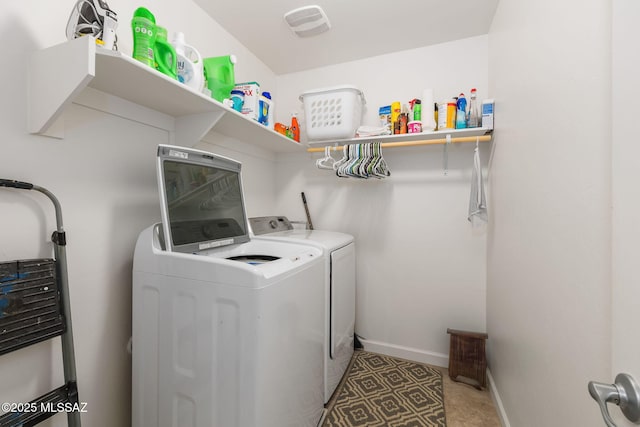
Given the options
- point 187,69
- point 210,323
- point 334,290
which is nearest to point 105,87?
point 187,69

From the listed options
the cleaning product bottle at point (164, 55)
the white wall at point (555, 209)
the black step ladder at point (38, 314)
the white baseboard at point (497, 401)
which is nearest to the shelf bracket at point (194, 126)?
the cleaning product bottle at point (164, 55)

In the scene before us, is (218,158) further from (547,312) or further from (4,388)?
A: (547,312)

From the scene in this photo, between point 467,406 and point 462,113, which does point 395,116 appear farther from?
point 467,406

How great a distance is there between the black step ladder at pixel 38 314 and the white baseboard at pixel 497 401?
2064 mm

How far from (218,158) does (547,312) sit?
5.34 ft

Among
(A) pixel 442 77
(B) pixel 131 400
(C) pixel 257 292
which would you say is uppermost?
(A) pixel 442 77

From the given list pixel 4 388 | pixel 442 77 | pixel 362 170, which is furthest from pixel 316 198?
pixel 4 388

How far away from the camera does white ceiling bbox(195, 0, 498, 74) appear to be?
1.73m

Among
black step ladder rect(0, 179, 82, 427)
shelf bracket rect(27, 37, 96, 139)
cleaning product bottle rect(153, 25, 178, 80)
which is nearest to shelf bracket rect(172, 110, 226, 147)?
cleaning product bottle rect(153, 25, 178, 80)

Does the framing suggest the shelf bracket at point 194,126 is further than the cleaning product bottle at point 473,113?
No

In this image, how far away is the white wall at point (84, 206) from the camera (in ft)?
3.12

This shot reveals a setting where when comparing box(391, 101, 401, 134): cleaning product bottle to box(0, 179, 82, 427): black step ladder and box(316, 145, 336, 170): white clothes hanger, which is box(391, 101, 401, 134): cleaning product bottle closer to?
box(316, 145, 336, 170): white clothes hanger

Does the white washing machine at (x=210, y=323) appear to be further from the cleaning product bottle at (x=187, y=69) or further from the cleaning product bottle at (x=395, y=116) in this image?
the cleaning product bottle at (x=395, y=116)

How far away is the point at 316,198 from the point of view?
2.54 meters
